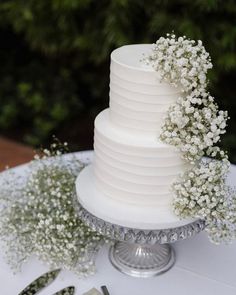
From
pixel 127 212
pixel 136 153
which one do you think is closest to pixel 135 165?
pixel 136 153

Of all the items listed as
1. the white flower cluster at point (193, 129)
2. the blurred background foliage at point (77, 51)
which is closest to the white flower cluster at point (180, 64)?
the white flower cluster at point (193, 129)

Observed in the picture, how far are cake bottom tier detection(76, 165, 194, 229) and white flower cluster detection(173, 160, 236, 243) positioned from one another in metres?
0.04

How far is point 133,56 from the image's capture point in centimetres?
152

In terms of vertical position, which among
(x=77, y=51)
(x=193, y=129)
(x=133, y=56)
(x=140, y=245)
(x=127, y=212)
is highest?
(x=133, y=56)

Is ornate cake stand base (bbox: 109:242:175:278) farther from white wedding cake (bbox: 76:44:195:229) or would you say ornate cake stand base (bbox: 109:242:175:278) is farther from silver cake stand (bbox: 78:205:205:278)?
white wedding cake (bbox: 76:44:195:229)

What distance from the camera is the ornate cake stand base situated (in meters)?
1.68

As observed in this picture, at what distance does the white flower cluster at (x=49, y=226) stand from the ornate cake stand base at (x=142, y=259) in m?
0.08

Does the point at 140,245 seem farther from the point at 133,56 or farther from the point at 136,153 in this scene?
the point at 133,56

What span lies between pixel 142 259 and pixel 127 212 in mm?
270

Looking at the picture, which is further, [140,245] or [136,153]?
[140,245]

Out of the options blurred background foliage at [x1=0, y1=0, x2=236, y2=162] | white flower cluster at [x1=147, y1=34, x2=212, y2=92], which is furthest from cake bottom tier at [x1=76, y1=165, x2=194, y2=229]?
blurred background foliage at [x1=0, y1=0, x2=236, y2=162]

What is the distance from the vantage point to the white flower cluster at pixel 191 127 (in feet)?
4.65

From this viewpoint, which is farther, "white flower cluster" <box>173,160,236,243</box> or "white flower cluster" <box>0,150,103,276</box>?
"white flower cluster" <box>0,150,103,276</box>

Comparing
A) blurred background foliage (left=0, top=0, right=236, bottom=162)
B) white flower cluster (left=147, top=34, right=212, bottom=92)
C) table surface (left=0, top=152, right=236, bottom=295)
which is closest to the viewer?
white flower cluster (left=147, top=34, right=212, bottom=92)
